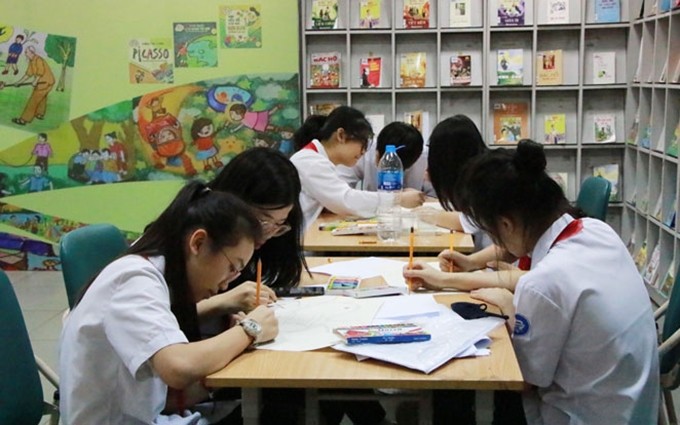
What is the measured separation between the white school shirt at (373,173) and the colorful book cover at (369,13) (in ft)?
4.08

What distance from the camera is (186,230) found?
1.65m

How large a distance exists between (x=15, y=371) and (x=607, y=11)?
4.59 meters

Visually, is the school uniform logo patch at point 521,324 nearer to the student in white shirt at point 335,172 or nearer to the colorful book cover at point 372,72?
the student in white shirt at point 335,172

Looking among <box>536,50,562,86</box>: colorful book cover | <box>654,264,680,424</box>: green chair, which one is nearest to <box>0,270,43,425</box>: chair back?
<box>654,264,680,424</box>: green chair

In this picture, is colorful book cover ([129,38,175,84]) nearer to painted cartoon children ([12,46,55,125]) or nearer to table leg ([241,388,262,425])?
painted cartoon children ([12,46,55,125])

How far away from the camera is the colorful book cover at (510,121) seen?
5312mm

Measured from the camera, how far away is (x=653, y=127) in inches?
183

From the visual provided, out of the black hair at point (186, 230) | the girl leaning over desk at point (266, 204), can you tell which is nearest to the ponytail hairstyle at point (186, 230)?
the black hair at point (186, 230)

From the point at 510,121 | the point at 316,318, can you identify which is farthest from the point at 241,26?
the point at 316,318

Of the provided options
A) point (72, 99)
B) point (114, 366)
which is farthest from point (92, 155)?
point (114, 366)

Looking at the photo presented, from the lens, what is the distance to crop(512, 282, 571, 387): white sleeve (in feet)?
5.49

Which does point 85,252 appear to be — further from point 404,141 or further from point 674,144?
point 674,144

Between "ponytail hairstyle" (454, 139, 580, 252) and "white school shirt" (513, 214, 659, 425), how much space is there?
0.28ft

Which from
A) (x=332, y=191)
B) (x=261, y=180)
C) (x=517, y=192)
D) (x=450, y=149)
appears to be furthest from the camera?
(x=332, y=191)
